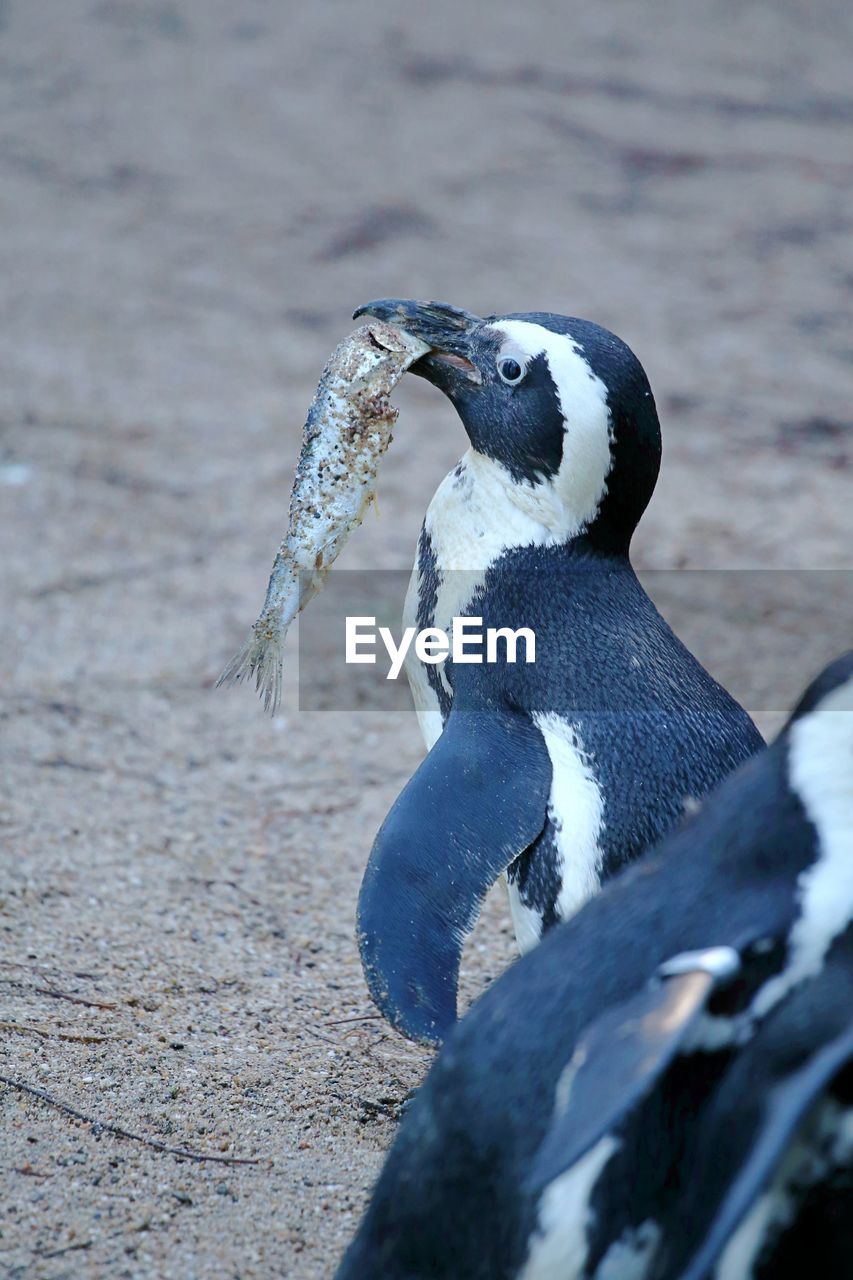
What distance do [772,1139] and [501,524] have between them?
1.39 meters

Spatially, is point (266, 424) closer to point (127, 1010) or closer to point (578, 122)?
point (127, 1010)

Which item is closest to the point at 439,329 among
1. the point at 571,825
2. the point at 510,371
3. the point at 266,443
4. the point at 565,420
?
the point at 510,371

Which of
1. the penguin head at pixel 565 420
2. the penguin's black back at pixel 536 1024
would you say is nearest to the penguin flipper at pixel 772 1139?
the penguin's black back at pixel 536 1024

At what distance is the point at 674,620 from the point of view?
4004 millimetres

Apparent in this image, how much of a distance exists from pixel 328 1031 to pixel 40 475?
262 centimetres

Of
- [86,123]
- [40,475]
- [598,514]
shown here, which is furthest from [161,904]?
[86,123]

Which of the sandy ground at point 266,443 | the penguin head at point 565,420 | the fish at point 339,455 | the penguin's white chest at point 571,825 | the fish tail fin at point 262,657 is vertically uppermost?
the penguin head at point 565,420

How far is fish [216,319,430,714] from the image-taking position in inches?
93.7

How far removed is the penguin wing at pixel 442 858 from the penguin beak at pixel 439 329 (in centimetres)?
63

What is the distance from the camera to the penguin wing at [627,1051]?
1.13 m

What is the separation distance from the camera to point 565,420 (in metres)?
2.25

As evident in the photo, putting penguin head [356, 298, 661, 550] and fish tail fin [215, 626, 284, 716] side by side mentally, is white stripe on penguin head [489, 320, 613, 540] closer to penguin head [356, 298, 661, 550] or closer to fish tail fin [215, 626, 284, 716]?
penguin head [356, 298, 661, 550]

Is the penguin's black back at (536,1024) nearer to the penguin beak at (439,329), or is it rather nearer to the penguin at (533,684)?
the penguin at (533,684)

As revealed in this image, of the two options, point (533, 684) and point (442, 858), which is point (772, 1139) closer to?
point (442, 858)
